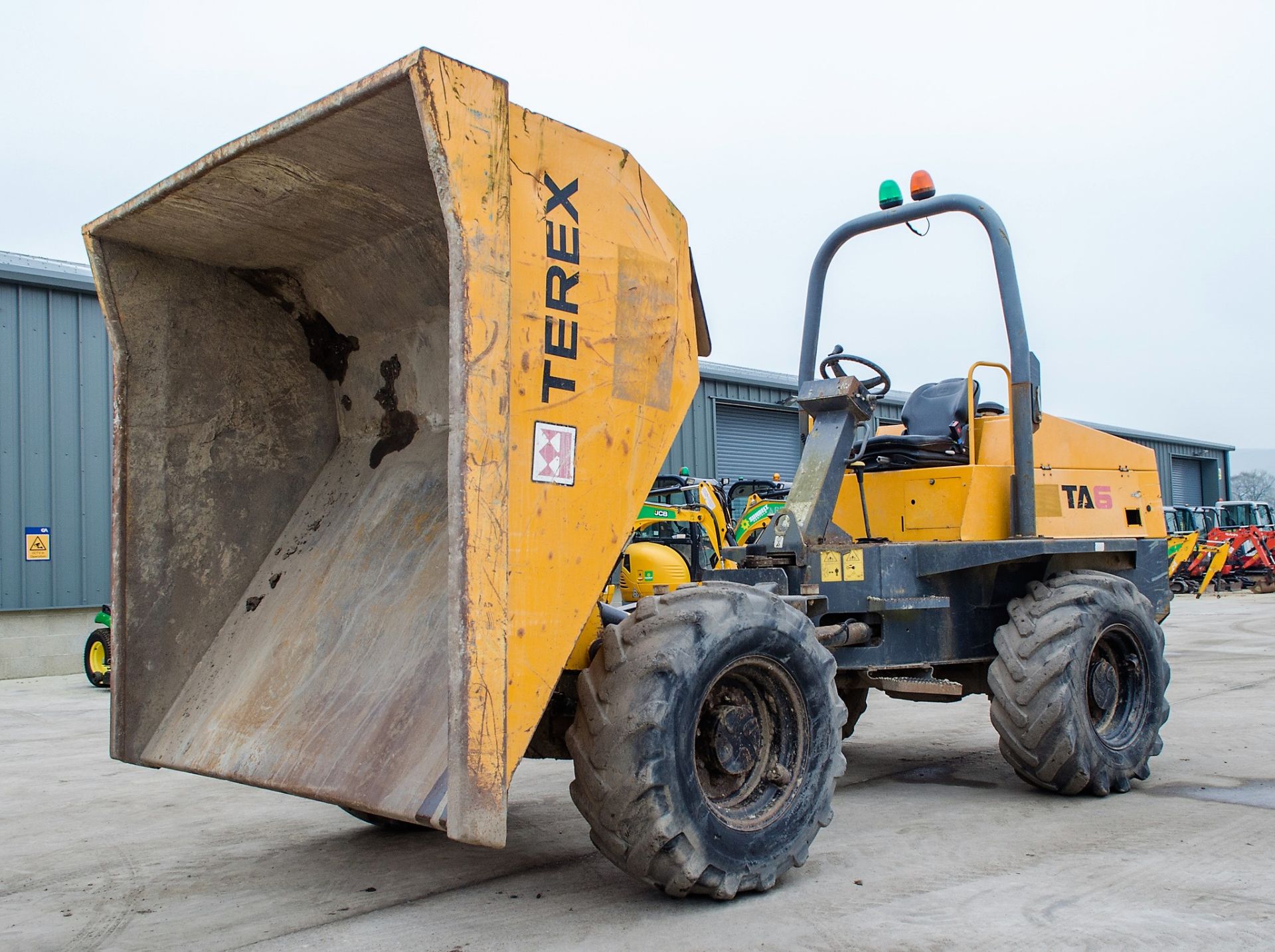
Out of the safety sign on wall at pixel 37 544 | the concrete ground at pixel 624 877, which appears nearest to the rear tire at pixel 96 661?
the safety sign on wall at pixel 37 544

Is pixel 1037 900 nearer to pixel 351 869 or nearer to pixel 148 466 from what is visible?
pixel 351 869

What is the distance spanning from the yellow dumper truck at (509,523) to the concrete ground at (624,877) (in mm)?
261

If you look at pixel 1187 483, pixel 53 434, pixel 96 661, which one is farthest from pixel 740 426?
pixel 1187 483

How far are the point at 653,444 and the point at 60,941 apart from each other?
2.44 metres

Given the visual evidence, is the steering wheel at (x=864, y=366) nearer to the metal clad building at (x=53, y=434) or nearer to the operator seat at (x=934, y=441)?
the operator seat at (x=934, y=441)

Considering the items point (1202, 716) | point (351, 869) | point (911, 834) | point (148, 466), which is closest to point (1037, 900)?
point (911, 834)

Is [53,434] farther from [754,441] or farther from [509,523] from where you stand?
[754,441]

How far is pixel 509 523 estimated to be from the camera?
326cm

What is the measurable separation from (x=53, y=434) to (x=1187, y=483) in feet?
123

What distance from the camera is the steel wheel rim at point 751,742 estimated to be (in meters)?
3.87

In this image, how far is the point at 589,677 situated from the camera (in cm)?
360

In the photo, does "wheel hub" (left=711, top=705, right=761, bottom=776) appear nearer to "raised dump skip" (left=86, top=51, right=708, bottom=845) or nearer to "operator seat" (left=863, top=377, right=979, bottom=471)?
"raised dump skip" (left=86, top=51, right=708, bottom=845)

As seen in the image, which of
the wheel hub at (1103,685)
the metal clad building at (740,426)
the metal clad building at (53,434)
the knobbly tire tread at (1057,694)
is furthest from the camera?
the metal clad building at (740,426)

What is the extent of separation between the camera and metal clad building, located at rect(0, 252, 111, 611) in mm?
→ 13023
